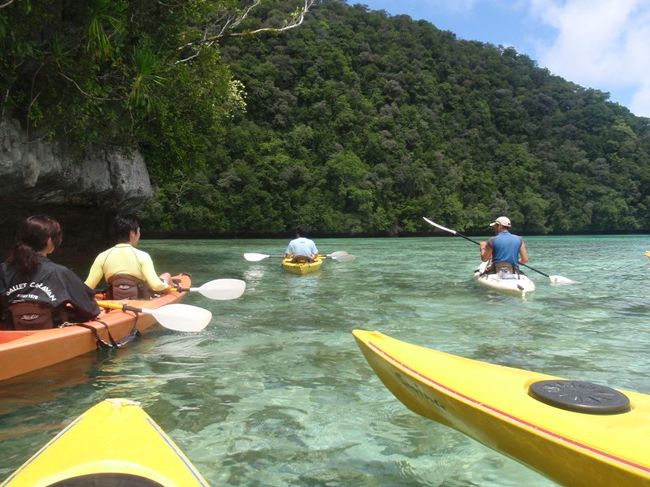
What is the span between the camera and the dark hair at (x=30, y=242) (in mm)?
3809

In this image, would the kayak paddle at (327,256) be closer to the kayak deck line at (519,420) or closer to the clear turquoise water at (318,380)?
the clear turquoise water at (318,380)

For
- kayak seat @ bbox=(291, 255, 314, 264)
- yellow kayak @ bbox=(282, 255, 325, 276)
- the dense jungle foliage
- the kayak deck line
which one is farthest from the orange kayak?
the dense jungle foliage

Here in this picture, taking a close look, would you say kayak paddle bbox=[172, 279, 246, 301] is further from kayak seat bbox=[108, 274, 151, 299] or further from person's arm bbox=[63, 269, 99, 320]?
person's arm bbox=[63, 269, 99, 320]

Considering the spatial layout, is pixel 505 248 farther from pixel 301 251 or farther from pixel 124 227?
pixel 124 227

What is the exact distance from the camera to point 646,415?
206 centimetres

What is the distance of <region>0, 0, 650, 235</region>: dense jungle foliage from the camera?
36.8 metres

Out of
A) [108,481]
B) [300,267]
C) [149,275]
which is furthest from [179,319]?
[300,267]

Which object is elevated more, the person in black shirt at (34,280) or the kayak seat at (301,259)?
the person in black shirt at (34,280)

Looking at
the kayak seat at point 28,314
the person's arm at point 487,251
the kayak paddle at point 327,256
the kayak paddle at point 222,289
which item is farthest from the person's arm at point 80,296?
the kayak paddle at point 327,256

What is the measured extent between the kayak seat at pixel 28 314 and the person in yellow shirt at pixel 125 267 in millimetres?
1113

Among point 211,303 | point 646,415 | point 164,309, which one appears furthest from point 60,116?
point 646,415

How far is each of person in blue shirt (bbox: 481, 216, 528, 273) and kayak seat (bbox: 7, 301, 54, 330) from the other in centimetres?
648

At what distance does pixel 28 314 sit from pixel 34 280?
290mm

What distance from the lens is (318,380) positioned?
4133 mm
